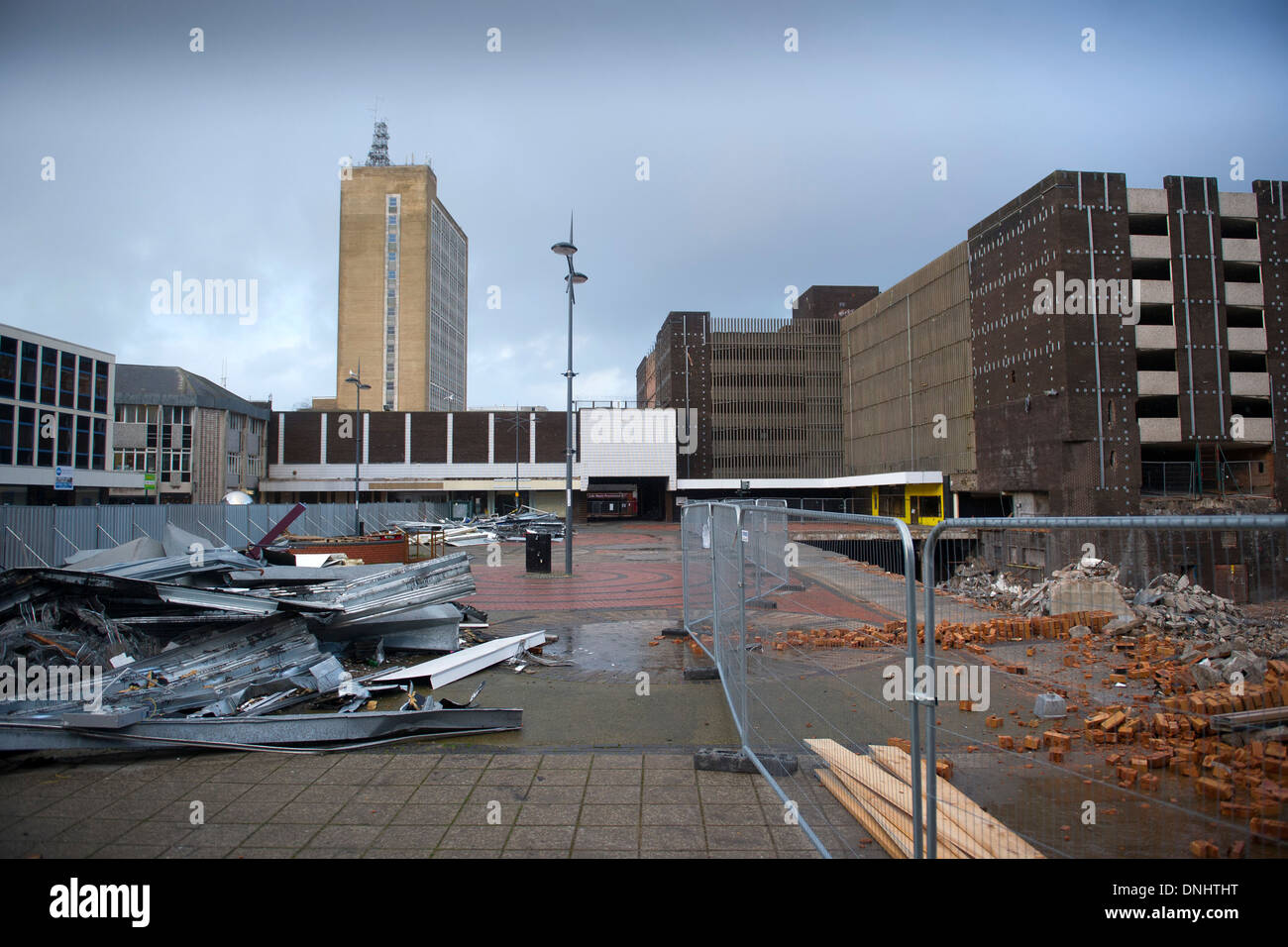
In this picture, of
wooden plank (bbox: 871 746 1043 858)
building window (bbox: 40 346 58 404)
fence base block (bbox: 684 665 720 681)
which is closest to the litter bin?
fence base block (bbox: 684 665 720 681)

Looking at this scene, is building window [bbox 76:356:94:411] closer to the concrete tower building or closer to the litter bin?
the litter bin

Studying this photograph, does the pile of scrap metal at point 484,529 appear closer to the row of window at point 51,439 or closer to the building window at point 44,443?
the row of window at point 51,439

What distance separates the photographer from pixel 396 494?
2386 inches

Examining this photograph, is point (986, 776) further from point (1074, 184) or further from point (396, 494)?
point (396, 494)

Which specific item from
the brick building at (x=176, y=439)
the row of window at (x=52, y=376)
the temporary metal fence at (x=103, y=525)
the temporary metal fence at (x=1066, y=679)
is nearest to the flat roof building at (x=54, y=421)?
the row of window at (x=52, y=376)

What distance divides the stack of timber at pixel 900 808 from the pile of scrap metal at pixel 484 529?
2210 cm

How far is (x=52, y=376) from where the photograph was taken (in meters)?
42.8

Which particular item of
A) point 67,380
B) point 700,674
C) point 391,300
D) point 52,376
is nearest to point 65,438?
point 67,380

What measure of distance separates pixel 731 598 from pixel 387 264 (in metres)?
113

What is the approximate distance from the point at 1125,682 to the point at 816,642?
166 cm

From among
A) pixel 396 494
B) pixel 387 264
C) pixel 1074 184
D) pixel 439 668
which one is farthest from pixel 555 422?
pixel 387 264

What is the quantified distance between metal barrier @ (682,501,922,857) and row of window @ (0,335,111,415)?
162 feet

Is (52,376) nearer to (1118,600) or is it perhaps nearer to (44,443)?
(44,443)
